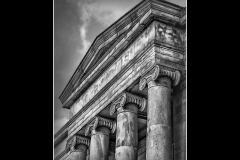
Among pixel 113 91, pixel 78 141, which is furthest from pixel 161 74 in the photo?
pixel 78 141

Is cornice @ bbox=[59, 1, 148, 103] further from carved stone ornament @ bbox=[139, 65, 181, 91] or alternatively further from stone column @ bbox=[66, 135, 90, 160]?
stone column @ bbox=[66, 135, 90, 160]

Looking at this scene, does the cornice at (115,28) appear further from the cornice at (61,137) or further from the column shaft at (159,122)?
the cornice at (61,137)

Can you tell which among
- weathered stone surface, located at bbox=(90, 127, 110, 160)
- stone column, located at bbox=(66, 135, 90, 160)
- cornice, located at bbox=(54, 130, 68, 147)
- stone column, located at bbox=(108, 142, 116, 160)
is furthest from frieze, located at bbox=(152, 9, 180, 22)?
cornice, located at bbox=(54, 130, 68, 147)

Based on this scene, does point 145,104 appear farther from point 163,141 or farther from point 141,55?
point 163,141

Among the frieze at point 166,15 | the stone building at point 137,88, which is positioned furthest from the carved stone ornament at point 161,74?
the frieze at point 166,15

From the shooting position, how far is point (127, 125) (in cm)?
1773

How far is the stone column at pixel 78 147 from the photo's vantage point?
2294 cm

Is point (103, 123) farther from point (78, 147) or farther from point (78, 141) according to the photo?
point (78, 147)

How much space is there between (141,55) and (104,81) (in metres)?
4.22

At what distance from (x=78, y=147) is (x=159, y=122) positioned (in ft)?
29.6

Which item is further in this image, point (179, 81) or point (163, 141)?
point (179, 81)

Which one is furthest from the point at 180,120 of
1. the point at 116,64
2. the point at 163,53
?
the point at 116,64

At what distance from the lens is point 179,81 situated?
16359 mm
